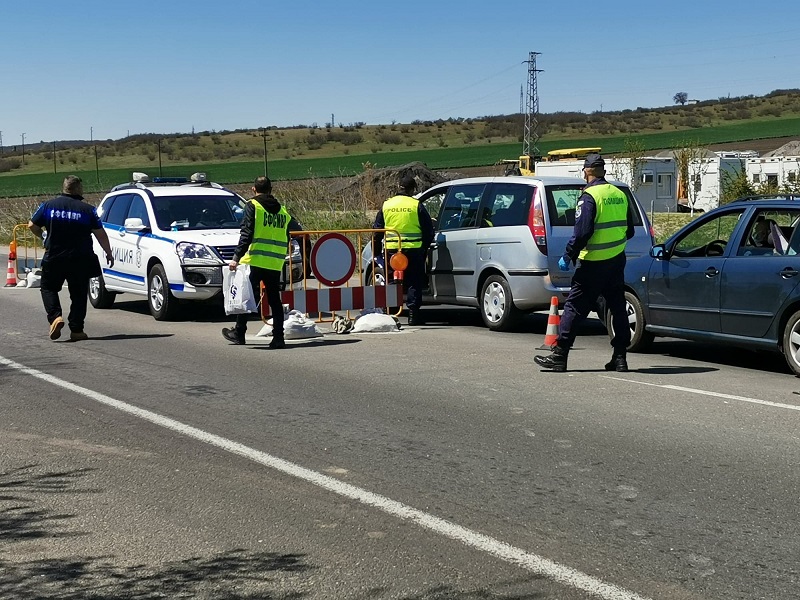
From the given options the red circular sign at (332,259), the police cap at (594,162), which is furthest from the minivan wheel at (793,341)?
the red circular sign at (332,259)

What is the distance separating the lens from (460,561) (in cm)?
526

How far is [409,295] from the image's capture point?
15.0 m

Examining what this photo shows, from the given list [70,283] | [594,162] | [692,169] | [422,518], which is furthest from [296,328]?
[692,169]

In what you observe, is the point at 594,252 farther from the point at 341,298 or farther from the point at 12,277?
the point at 12,277

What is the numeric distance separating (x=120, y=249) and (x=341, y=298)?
161 inches

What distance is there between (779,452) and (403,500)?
8.50ft

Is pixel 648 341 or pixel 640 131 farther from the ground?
pixel 640 131

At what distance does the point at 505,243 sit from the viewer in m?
14.0

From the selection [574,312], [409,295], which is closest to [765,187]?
[409,295]

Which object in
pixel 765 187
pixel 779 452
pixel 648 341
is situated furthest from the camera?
pixel 765 187

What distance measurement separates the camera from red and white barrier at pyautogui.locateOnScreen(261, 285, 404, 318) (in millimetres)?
14188

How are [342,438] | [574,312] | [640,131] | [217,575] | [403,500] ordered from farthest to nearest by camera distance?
[640,131] → [574,312] → [342,438] → [403,500] → [217,575]

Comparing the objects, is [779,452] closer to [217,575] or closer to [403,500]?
[403,500]

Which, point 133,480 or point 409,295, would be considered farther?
point 409,295
